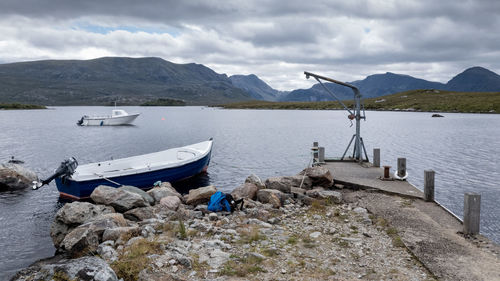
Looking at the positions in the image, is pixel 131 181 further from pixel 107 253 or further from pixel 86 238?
pixel 107 253

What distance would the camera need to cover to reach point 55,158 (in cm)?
3747

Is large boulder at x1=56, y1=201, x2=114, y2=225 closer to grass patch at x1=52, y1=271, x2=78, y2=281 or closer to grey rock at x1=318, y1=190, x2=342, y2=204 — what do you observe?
grass patch at x1=52, y1=271, x2=78, y2=281

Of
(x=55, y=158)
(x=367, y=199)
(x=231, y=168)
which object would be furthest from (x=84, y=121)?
(x=367, y=199)

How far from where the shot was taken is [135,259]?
10180mm

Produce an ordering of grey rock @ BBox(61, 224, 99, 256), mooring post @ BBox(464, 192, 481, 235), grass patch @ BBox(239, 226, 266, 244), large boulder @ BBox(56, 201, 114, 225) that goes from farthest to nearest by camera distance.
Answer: large boulder @ BBox(56, 201, 114, 225) < grey rock @ BBox(61, 224, 99, 256) < grass patch @ BBox(239, 226, 266, 244) < mooring post @ BBox(464, 192, 481, 235)

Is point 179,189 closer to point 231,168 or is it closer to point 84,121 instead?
point 231,168

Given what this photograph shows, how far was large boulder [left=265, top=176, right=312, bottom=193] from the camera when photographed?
62.5 feet

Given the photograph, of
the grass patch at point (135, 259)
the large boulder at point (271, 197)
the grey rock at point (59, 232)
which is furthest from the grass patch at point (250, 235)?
the grey rock at point (59, 232)

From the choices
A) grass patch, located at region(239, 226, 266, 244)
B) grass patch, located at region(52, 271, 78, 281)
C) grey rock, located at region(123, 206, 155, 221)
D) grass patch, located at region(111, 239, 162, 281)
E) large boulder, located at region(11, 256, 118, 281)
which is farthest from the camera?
grey rock, located at region(123, 206, 155, 221)

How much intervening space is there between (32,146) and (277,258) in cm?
4750

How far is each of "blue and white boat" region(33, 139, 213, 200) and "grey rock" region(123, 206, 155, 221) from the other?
5778 millimetres

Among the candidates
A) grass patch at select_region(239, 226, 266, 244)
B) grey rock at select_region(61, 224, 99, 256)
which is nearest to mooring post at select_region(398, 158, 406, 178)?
grass patch at select_region(239, 226, 266, 244)

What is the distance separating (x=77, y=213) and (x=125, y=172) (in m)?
7.45

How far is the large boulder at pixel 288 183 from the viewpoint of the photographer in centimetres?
1906
